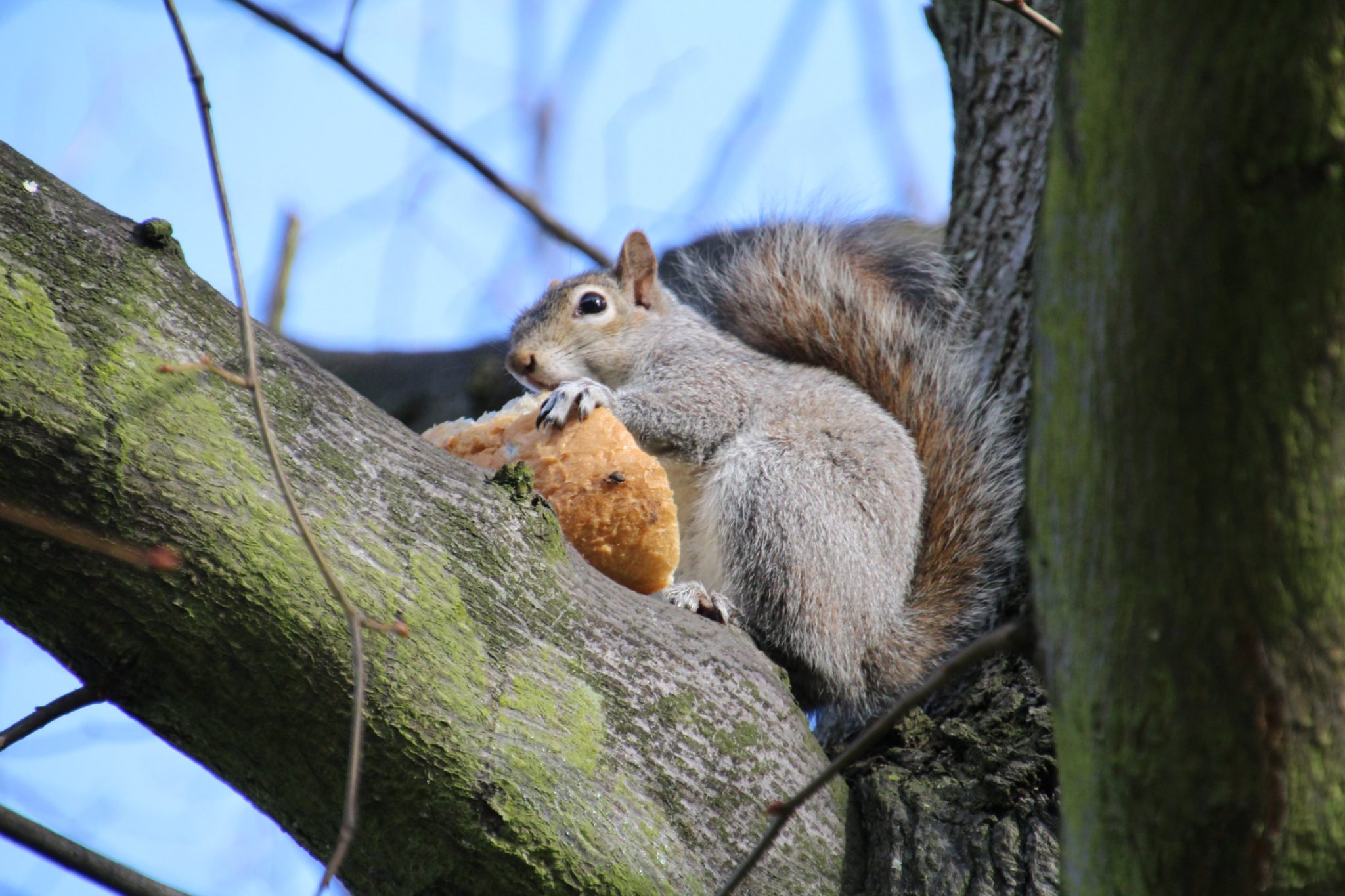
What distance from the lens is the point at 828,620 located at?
2123 mm

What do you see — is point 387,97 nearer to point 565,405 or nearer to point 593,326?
point 565,405

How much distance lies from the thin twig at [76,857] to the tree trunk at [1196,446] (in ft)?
2.65

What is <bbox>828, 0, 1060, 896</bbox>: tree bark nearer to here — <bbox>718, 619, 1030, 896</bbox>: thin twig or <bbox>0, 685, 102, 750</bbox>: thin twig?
<bbox>718, 619, 1030, 896</bbox>: thin twig

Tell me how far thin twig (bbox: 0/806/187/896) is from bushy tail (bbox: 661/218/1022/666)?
1.50 meters

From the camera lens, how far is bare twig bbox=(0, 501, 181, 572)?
1037 millimetres

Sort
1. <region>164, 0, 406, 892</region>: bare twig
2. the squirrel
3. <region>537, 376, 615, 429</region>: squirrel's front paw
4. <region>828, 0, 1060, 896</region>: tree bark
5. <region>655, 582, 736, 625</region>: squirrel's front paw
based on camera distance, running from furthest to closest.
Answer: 1. the squirrel
2. <region>655, 582, 736, 625</region>: squirrel's front paw
3. <region>537, 376, 615, 429</region>: squirrel's front paw
4. <region>828, 0, 1060, 896</region>: tree bark
5. <region>164, 0, 406, 892</region>: bare twig

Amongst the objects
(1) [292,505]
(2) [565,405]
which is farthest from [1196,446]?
(2) [565,405]

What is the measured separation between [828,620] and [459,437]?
0.77 meters

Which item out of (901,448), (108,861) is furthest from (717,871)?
(901,448)

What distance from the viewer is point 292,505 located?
1.05 meters

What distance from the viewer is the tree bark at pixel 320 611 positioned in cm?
109

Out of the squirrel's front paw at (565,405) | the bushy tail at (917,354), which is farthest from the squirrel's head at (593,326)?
the squirrel's front paw at (565,405)

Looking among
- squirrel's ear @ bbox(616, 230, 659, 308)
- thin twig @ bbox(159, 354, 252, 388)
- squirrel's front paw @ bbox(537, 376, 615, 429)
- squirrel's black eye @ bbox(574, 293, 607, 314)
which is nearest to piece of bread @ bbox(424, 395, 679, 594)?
squirrel's front paw @ bbox(537, 376, 615, 429)

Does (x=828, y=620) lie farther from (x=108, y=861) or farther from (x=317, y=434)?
(x=108, y=861)
